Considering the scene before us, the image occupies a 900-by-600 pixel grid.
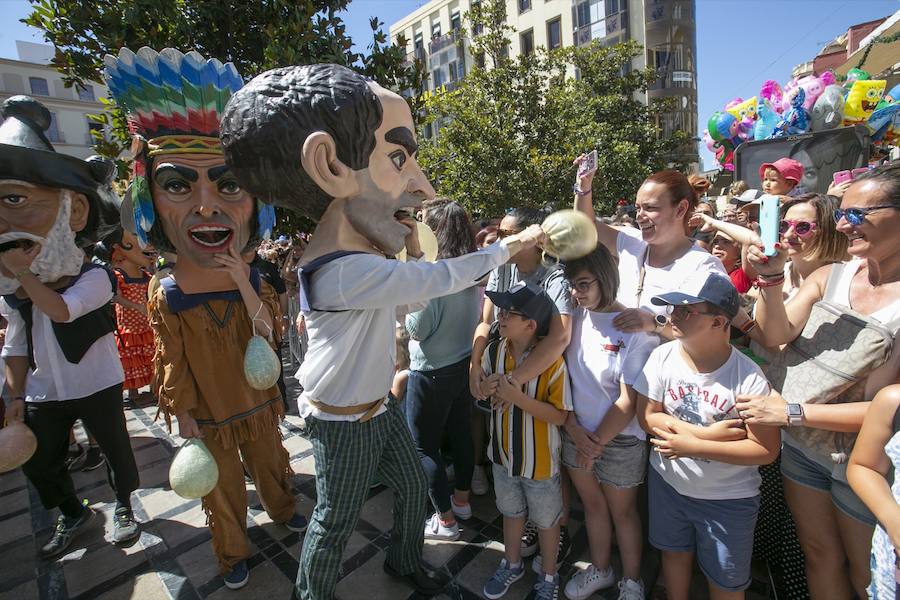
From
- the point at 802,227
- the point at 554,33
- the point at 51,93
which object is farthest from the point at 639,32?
the point at 51,93

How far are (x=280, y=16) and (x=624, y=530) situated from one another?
398 cm

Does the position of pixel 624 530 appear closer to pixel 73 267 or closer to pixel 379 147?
pixel 379 147

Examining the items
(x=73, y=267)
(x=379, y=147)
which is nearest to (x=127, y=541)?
(x=73, y=267)

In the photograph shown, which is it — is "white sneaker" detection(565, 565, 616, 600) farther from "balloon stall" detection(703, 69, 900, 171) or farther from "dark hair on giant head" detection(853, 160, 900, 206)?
"balloon stall" detection(703, 69, 900, 171)

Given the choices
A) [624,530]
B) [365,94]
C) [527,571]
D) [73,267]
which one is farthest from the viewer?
[73,267]

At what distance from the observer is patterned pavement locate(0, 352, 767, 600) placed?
7.45 feet

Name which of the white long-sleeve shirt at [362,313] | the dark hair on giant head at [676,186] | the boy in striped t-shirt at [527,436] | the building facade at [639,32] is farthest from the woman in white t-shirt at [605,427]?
the building facade at [639,32]

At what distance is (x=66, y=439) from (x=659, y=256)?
340 centimetres

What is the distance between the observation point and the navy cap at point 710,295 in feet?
5.46

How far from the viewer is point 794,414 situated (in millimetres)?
1570

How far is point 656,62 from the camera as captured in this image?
73.0 feet

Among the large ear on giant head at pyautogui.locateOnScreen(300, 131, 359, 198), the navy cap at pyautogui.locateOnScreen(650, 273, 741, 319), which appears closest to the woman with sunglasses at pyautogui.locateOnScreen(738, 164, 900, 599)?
the navy cap at pyautogui.locateOnScreen(650, 273, 741, 319)

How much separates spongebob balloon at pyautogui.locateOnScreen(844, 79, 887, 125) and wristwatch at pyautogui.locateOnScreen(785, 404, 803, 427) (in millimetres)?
5524

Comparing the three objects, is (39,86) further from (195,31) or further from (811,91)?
(811,91)
